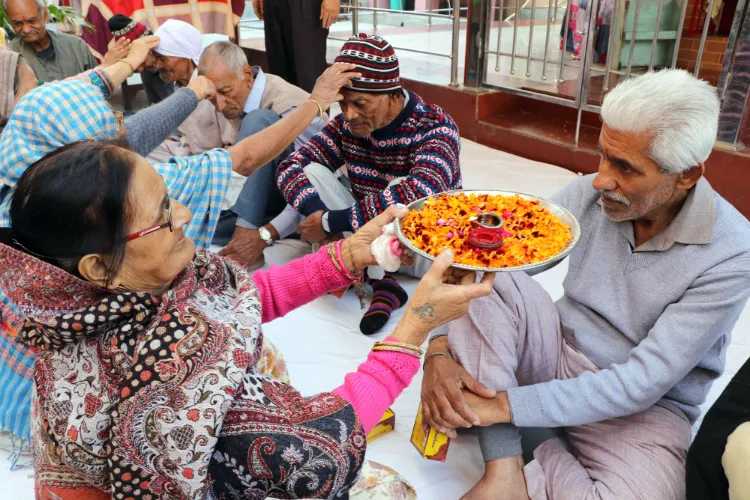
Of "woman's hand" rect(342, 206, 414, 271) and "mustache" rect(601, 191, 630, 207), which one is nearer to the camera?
"mustache" rect(601, 191, 630, 207)

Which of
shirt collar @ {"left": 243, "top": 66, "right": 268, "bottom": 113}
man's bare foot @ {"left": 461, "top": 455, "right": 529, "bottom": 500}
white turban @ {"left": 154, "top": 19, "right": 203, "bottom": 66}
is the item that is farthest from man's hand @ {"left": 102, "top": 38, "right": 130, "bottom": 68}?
man's bare foot @ {"left": 461, "top": 455, "right": 529, "bottom": 500}

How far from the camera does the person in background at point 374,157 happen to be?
244 centimetres

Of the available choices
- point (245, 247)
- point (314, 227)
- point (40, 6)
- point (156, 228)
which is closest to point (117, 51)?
point (245, 247)

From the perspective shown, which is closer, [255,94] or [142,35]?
[255,94]

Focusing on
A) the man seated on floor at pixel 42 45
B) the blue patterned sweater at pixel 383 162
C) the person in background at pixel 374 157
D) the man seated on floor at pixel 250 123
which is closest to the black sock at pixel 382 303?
the person in background at pixel 374 157

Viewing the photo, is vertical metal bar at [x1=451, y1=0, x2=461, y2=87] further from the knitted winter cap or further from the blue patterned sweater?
the knitted winter cap

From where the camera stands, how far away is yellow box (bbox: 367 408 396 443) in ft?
6.27

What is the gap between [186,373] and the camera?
39.4 inches

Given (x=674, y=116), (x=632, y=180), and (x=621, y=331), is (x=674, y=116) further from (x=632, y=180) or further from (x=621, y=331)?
(x=621, y=331)

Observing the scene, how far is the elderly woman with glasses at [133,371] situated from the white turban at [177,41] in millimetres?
2475

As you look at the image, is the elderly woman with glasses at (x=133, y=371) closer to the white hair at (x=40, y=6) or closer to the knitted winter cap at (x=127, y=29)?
the knitted winter cap at (x=127, y=29)

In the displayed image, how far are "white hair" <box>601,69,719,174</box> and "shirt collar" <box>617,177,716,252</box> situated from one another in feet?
0.29

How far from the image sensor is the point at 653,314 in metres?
1.49

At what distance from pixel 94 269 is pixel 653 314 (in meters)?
1.31
